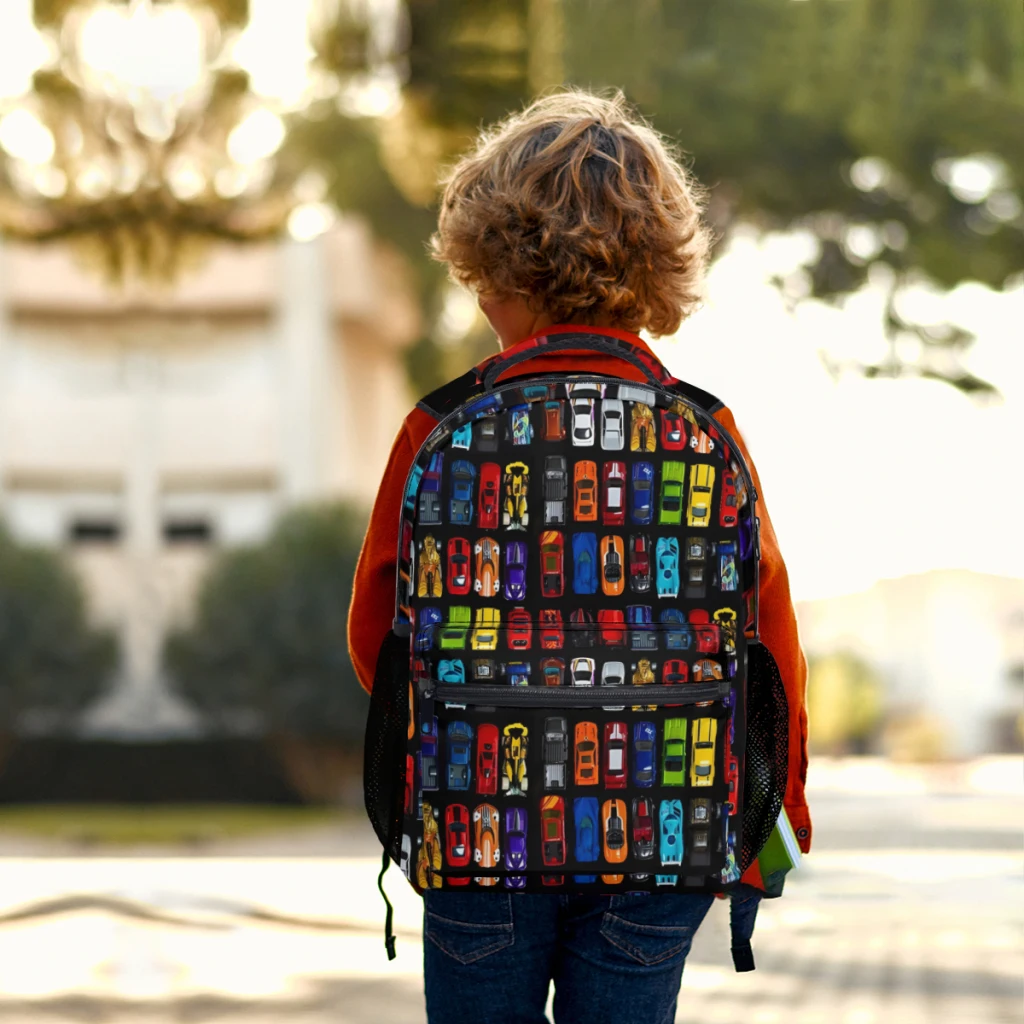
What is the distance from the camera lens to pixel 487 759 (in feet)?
6.43

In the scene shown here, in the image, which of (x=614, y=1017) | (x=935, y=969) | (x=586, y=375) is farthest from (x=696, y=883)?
(x=935, y=969)

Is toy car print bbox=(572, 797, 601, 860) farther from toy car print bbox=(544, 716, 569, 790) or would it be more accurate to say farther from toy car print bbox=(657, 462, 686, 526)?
toy car print bbox=(657, 462, 686, 526)

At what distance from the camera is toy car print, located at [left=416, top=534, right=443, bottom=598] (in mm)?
1942

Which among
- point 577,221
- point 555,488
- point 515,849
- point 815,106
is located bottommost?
point 515,849

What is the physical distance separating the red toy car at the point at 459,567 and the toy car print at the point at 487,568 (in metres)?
0.01

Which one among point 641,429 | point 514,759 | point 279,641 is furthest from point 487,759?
point 279,641

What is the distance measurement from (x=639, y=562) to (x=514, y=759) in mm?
287

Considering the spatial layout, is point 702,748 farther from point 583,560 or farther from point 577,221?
point 577,221

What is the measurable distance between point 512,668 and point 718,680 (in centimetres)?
26

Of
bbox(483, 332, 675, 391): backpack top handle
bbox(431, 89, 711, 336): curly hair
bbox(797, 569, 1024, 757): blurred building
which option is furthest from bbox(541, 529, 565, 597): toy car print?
bbox(797, 569, 1024, 757): blurred building

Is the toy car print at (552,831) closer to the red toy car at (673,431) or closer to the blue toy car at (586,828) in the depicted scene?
the blue toy car at (586,828)

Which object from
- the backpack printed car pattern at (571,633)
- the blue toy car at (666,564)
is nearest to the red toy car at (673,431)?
the backpack printed car pattern at (571,633)

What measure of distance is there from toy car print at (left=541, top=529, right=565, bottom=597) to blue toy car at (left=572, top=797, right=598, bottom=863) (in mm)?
268

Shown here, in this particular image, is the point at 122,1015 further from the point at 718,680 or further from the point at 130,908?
the point at 718,680
